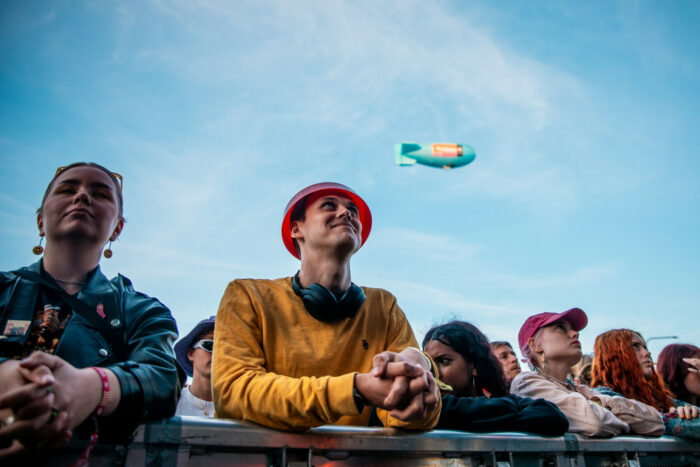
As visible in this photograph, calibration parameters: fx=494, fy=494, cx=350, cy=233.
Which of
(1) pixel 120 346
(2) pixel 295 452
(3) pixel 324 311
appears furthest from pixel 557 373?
(1) pixel 120 346

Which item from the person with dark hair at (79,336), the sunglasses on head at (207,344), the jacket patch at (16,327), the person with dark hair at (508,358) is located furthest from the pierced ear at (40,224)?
the person with dark hair at (508,358)

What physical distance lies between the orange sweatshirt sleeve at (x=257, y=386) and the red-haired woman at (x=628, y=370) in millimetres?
3500

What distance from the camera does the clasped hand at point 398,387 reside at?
6.06 feet

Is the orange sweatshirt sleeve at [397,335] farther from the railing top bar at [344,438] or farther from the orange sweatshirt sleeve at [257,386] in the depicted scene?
the orange sweatshirt sleeve at [257,386]

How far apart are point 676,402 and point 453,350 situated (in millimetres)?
2892

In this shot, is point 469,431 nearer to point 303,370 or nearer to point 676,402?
point 303,370

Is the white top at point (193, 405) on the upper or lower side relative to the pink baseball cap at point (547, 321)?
lower

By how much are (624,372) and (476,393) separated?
76.9 inches

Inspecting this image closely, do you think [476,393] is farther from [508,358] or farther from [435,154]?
[435,154]

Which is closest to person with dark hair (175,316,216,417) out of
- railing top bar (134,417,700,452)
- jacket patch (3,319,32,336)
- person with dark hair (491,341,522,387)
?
jacket patch (3,319,32,336)

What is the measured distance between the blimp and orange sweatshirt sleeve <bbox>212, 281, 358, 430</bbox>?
10877 millimetres

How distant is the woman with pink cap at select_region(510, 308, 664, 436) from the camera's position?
10.1ft

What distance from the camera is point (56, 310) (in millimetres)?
2135

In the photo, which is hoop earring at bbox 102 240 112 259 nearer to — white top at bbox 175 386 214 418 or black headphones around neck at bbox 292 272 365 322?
black headphones around neck at bbox 292 272 365 322
